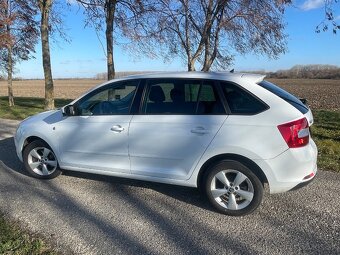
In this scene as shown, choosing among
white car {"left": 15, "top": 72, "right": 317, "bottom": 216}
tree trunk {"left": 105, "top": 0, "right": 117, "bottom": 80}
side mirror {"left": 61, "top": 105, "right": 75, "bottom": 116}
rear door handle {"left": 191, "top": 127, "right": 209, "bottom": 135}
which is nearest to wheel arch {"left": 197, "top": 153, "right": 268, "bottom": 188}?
white car {"left": 15, "top": 72, "right": 317, "bottom": 216}

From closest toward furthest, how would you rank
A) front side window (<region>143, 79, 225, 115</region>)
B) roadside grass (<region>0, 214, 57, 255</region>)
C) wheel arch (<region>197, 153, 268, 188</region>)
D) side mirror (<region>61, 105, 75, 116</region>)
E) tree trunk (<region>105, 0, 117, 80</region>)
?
roadside grass (<region>0, 214, 57, 255</region>) < wheel arch (<region>197, 153, 268, 188</region>) < front side window (<region>143, 79, 225, 115</region>) < side mirror (<region>61, 105, 75, 116</region>) < tree trunk (<region>105, 0, 117, 80</region>)

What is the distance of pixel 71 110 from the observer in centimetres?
525

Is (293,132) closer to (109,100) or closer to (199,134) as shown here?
(199,134)

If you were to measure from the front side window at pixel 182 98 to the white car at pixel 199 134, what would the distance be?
0.01m

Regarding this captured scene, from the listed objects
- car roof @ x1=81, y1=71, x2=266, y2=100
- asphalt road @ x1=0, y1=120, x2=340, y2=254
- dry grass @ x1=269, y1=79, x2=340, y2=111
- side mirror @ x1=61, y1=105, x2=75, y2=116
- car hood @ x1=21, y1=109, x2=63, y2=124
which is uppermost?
car roof @ x1=81, y1=71, x2=266, y2=100

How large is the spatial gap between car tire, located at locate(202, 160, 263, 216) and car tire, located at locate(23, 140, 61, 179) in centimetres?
259

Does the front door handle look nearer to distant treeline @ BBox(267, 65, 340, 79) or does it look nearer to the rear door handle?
the rear door handle

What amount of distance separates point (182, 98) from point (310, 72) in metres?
101

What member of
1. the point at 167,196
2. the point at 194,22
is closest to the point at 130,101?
the point at 167,196

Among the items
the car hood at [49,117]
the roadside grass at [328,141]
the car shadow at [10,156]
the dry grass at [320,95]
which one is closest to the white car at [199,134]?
the car hood at [49,117]

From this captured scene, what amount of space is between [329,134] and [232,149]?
20.2 ft

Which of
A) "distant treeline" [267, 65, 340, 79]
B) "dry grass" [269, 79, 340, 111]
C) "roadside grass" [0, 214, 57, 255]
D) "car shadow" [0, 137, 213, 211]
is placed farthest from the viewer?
"distant treeline" [267, 65, 340, 79]

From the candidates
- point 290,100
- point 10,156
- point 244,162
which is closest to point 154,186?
point 244,162

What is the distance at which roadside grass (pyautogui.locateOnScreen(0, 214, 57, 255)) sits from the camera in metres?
3.42
